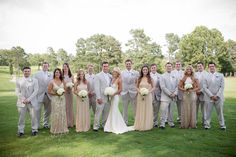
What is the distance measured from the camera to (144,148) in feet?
21.3

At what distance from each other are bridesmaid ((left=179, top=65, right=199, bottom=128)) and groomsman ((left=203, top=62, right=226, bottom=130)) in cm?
45

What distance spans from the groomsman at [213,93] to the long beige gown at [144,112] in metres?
2.02

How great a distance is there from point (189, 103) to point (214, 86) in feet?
3.50

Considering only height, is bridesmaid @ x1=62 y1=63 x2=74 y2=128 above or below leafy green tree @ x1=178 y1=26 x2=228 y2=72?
Result: below

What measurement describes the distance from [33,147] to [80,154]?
4.87 ft

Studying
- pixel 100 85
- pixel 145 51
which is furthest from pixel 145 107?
pixel 145 51

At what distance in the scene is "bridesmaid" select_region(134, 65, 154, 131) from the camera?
8.51m

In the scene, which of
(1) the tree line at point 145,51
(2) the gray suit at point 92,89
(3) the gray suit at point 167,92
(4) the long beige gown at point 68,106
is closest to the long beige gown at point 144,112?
(3) the gray suit at point 167,92

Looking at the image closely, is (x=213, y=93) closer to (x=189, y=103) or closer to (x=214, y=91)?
(x=214, y=91)

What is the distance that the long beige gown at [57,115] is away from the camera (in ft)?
26.5

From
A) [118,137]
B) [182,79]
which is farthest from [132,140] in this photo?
[182,79]

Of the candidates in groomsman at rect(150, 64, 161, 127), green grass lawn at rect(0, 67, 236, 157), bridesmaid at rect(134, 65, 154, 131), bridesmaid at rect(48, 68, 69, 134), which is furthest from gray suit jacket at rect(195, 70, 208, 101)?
bridesmaid at rect(48, 68, 69, 134)

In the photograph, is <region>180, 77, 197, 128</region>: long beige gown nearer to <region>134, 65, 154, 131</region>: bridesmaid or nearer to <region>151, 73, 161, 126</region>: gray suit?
<region>151, 73, 161, 126</region>: gray suit

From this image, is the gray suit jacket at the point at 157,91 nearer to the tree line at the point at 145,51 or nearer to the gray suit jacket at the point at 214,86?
the gray suit jacket at the point at 214,86
